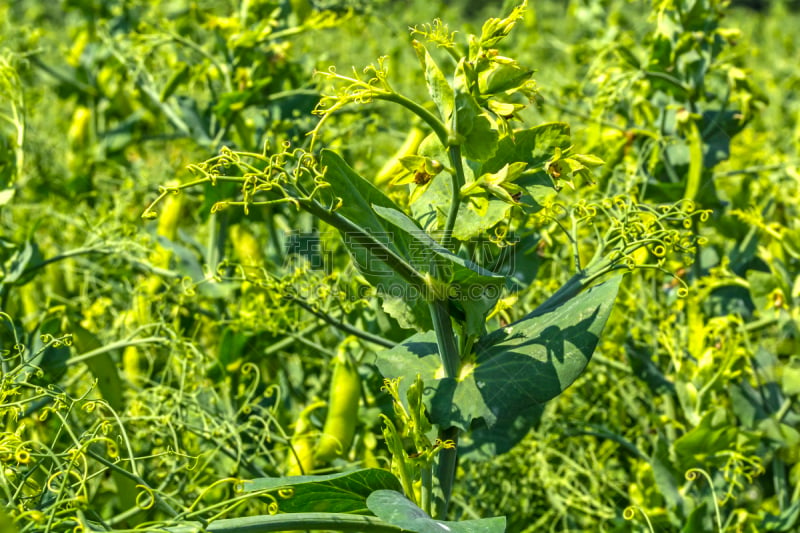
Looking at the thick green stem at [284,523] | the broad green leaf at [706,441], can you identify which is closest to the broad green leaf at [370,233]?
the thick green stem at [284,523]

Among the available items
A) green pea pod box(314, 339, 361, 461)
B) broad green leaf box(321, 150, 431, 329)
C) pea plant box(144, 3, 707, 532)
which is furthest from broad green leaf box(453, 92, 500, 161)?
green pea pod box(314, 339, 361, 461)

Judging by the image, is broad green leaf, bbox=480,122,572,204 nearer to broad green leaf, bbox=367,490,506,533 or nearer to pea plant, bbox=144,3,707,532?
pea plant, bbox=144,3,707,532

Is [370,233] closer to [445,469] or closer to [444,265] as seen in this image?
[444,265]

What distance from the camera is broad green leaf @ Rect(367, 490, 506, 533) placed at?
2.36 ft

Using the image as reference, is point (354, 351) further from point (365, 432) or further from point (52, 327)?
point (52, 327)

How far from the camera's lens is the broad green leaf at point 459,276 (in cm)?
77

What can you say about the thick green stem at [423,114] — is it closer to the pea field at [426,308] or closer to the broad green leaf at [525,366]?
the pea field at [426,308]

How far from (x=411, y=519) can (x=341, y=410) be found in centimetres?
56

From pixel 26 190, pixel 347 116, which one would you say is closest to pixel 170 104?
pixel 347 116

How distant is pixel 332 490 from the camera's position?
81cm

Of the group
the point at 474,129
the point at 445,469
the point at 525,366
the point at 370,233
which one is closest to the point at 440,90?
the point at 474,129

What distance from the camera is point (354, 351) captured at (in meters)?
1.48

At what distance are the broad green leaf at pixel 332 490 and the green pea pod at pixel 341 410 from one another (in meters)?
0.44

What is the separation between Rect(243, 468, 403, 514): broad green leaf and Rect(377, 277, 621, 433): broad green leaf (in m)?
0.09
